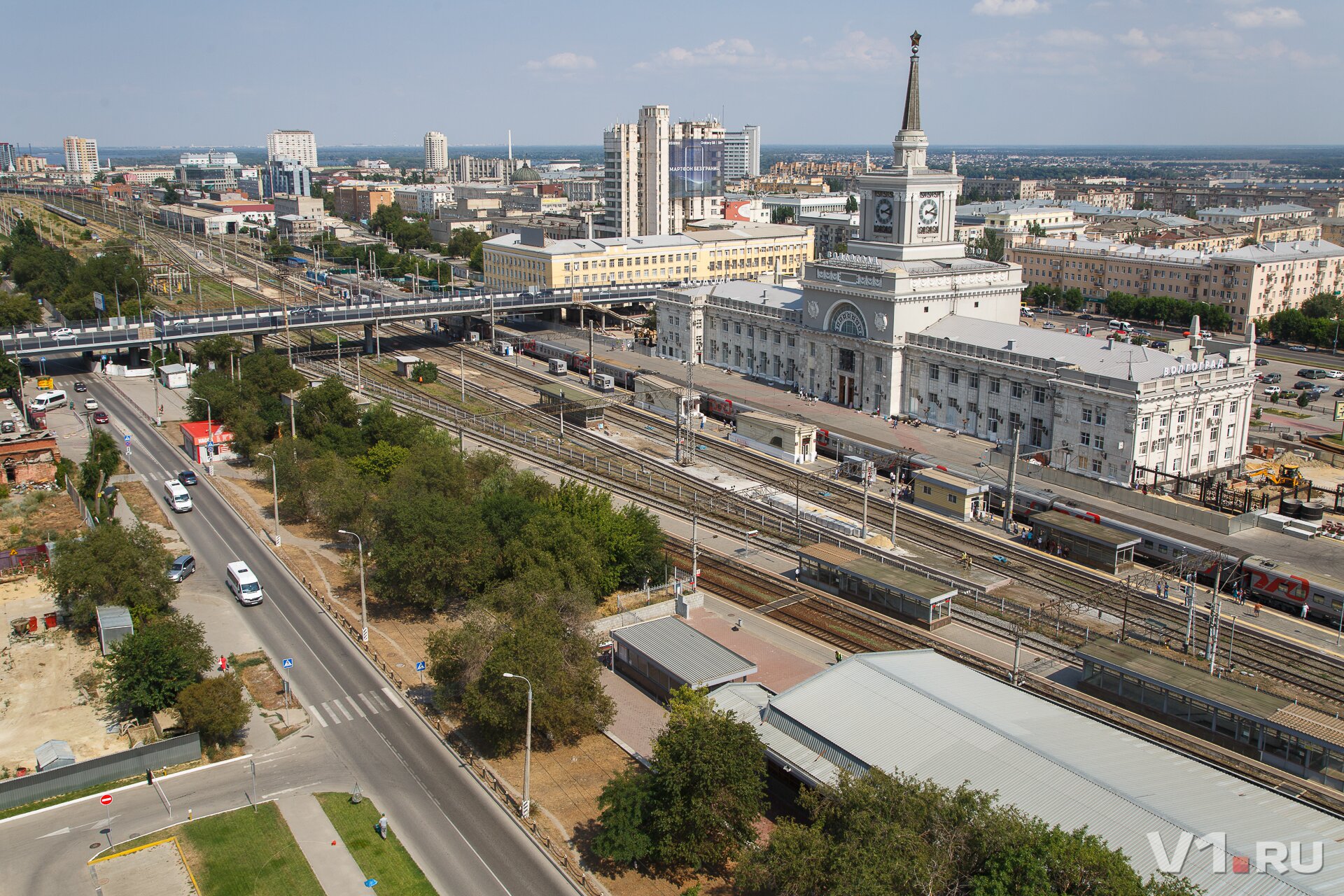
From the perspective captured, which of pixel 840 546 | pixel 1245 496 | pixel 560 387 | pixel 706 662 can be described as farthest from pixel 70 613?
pixel 1245 496

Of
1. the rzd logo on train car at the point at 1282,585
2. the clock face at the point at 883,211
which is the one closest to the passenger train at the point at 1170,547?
the rzd logo on train car at the point at 1282,585

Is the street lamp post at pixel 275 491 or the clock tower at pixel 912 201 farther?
the clock tower at pixel 912 201

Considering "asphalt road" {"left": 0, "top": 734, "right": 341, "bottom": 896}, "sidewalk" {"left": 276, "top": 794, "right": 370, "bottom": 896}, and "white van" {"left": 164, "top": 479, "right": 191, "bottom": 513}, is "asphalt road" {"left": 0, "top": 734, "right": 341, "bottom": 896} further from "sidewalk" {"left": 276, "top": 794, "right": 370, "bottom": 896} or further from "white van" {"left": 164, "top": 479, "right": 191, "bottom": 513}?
"white van" {"left": 164, "top": 479, "right": 191, "bottom": 513}

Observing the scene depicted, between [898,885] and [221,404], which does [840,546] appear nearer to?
[898,885]

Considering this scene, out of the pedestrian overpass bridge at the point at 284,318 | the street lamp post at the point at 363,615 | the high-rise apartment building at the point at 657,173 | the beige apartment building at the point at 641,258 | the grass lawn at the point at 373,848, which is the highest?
the high-rise apartment building at the point at 657,173

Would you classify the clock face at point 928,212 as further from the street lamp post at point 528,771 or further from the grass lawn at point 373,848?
the grass lawn at point 373,848

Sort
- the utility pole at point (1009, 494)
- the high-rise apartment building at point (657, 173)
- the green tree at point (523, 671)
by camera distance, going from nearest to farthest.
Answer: the green tree at point (523, 671)
the utility pole at point (1009, 494)
the high-rise apartment building at point (657, 173)
